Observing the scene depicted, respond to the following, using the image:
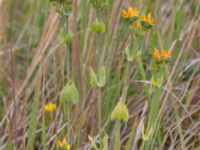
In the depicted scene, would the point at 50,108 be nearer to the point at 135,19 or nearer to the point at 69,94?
the point at 69,94

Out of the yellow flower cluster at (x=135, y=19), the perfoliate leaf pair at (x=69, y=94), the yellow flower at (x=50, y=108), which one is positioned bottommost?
the yellow flower at (x=50, y=108)

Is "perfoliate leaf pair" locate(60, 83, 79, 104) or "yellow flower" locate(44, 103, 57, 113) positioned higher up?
"perfoliate leaf pair" locate(60, 83, 79, 104)

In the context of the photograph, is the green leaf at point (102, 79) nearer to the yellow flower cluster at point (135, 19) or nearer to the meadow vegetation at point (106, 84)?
the meadow vegetation at point (106, 84)

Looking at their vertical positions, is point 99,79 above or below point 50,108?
above

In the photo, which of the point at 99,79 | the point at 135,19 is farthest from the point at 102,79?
the point at 135,19

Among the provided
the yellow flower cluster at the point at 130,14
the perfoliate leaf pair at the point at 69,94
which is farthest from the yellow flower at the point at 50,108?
the yellow flower cluster at the point at 130,14

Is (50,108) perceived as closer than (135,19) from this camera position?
No

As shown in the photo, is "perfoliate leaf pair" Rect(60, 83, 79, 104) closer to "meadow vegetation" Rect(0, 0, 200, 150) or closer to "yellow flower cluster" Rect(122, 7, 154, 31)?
"meadow vegetation" Rect(0, 0, 200, 150)

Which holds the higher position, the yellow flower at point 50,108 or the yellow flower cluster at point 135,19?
the yellow flower cluster at point 135,19

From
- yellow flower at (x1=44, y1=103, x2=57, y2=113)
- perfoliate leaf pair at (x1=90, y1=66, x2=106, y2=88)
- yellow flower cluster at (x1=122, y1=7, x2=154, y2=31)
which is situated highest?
yellow flower cluster at (x1=122, y1=7, x2=154, y2=31)

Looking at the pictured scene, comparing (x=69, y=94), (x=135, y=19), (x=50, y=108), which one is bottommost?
(x=50, y=108)

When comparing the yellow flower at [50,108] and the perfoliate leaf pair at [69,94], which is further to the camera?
the yellow flower at [50,108]

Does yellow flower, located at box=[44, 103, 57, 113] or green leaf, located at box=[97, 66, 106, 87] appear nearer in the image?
green leaf, located at box=[97, 66, 106, 87]

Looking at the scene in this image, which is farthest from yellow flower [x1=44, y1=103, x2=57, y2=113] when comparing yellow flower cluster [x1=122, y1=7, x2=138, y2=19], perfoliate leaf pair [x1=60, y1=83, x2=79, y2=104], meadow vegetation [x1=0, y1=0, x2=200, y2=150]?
yellow flower cluster [x1=122, y1=7, x2=138, y2=19]
